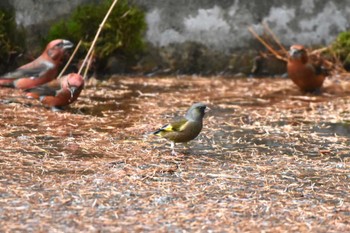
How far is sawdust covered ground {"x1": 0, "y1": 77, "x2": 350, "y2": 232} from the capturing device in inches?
153

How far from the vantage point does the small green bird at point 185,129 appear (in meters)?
5.45

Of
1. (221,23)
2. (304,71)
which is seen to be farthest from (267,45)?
(304,71)

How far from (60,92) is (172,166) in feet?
7.59

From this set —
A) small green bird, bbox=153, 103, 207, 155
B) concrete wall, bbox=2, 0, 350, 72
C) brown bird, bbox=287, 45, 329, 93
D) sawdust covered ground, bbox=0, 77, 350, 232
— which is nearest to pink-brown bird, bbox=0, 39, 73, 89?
sawdust covered ground, bbox=0, 77, 350, 232

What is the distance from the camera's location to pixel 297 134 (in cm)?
622

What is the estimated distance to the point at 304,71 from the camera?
332 inches

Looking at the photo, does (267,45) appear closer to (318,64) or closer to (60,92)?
(318,64)

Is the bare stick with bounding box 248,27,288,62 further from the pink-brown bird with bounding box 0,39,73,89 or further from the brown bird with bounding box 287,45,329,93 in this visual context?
the pink-brown bird with bounding box 0,39,73,89

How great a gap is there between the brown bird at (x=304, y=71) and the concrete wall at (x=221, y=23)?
1.18 m

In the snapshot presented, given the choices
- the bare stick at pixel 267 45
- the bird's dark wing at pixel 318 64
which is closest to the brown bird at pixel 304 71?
the bird's dark wing at pixel 318 64

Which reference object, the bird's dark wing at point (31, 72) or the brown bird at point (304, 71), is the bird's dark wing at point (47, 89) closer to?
the bird's dark wing at point (31, 72)

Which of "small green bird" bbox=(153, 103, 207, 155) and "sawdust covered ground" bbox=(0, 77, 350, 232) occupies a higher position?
"small green bird" bbox=(153, 103, 207, 155)

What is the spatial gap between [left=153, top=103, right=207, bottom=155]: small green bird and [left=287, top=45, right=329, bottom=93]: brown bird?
3140mm

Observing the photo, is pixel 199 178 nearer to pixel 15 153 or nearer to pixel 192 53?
pixel 15 153
